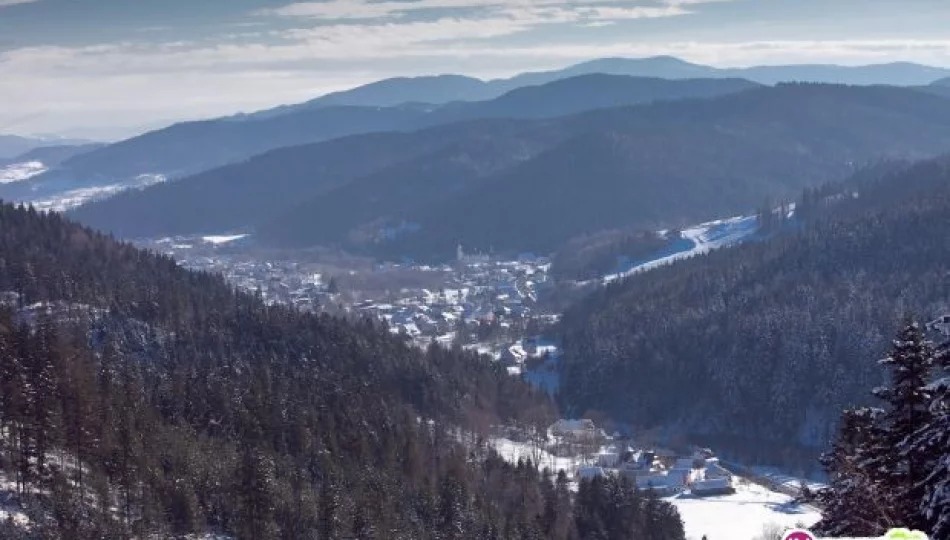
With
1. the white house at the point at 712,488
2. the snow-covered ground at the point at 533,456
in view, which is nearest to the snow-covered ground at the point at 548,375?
the snow-covered ground at the point at 533,456

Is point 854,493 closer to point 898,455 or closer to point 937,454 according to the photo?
point 898,455

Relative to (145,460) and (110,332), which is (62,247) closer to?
(110,332)

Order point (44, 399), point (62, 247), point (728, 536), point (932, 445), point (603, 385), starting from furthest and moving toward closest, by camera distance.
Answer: point (603, 385)
point (62, 247)
point (728, 536)
point (44, 399)
point (932, 445)

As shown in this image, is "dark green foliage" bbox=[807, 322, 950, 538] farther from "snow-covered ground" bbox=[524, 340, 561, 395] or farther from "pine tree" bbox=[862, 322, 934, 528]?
"snow-covered ground" bbox=[524, 340, 561, 395]

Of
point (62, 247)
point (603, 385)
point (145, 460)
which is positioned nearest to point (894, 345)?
point (145, 460)

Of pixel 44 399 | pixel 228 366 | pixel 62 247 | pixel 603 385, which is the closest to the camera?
pixel 44 399

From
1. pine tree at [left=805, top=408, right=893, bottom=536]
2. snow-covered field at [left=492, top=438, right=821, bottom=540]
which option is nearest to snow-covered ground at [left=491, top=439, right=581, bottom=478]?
snow-covered field at [left=492, top=438, right=821, bottom=540]

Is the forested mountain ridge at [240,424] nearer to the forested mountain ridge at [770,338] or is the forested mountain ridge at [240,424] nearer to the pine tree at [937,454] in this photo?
the forested mountain ridge at [770,338]
